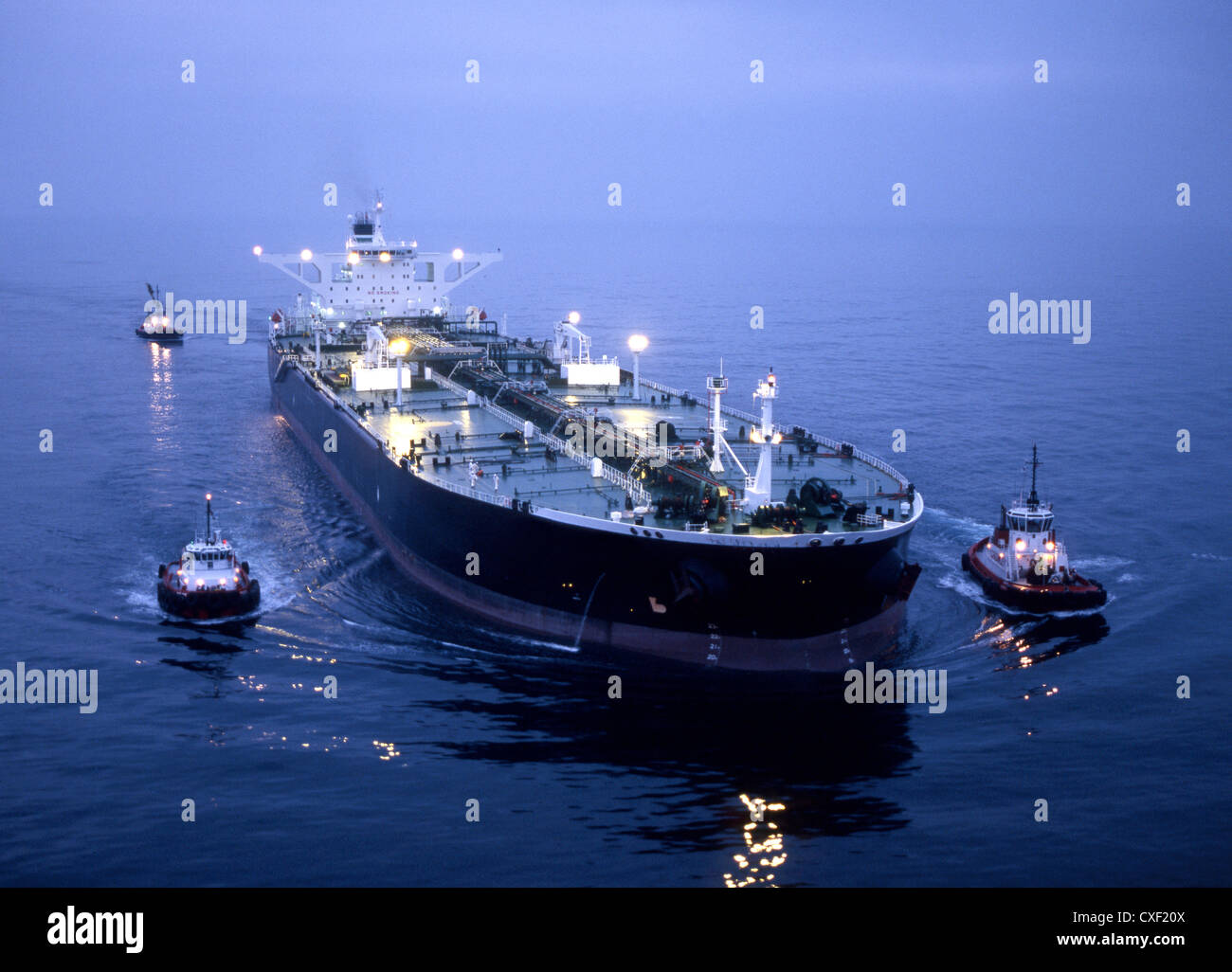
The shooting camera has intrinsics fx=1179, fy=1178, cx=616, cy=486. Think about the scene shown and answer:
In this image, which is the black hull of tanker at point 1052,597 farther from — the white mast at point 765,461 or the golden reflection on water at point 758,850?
the golden reflection on water at point 758,850

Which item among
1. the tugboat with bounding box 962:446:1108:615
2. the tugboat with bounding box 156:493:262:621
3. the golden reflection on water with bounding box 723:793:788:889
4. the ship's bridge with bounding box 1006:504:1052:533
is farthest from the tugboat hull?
the golden reflection on water with bounding box 723:793:788:889

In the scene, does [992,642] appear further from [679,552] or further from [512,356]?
[512,356]

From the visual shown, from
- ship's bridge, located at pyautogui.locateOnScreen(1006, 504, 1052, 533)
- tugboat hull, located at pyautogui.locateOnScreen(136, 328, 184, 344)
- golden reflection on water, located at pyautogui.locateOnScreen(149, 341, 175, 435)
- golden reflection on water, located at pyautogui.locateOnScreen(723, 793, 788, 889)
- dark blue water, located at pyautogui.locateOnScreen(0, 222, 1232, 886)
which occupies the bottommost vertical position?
golden reflection on water, located at pyautogui.locateOnScreen(723, 793, 788, 889)

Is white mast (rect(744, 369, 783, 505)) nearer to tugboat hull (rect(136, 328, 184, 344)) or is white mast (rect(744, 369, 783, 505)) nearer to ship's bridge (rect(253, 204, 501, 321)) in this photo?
ship's bridge (rect(253, 204, 501, 321))

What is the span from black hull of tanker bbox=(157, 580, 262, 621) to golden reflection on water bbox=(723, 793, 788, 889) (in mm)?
17012

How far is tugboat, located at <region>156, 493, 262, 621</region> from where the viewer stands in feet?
114

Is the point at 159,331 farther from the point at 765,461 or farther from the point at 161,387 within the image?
the point at 765,461

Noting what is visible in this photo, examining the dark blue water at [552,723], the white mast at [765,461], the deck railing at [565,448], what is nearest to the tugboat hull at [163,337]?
the dark blue water at [552,723]

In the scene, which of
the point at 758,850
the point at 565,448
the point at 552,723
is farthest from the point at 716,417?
the point at 758,850

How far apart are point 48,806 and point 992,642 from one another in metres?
24.7

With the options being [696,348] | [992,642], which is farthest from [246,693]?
[696,348]

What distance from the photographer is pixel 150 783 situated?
25.7m

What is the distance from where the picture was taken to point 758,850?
23.7m

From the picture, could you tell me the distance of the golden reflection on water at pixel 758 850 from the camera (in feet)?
74.4
